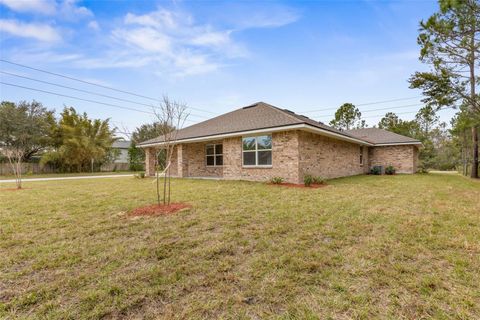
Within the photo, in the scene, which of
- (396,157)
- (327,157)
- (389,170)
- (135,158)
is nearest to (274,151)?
(327,157)

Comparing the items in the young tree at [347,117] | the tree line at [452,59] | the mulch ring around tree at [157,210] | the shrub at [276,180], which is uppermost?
the young tree at [347,117]

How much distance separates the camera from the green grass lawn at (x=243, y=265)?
2.06 metres

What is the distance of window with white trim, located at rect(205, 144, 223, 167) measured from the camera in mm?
14992

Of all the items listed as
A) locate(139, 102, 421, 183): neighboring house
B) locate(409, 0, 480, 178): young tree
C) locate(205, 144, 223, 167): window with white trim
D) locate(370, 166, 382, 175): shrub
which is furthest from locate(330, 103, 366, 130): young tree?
locate(205, 144, 223, 167): window with white trim

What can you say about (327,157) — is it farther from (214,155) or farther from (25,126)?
(25,126)

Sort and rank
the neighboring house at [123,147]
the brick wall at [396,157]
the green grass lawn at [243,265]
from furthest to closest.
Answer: the neighboring house at [123,147], the brick wall at [396,157], the green grass lawn at [243,265]

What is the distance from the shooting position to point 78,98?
20.8 meters

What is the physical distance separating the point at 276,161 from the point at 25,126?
1059 inches

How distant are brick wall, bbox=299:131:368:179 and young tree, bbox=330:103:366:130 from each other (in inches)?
749

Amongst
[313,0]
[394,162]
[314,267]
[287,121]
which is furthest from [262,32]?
[394,162]

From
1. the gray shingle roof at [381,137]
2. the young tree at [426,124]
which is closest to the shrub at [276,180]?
the gray shingle roof at [381,137]

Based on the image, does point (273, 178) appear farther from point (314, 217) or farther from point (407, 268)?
point (407, 268)

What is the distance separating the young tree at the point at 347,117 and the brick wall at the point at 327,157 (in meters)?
19.0

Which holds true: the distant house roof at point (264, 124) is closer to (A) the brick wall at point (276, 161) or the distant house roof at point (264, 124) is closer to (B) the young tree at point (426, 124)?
(A) the brick wall at point (276, 161)
